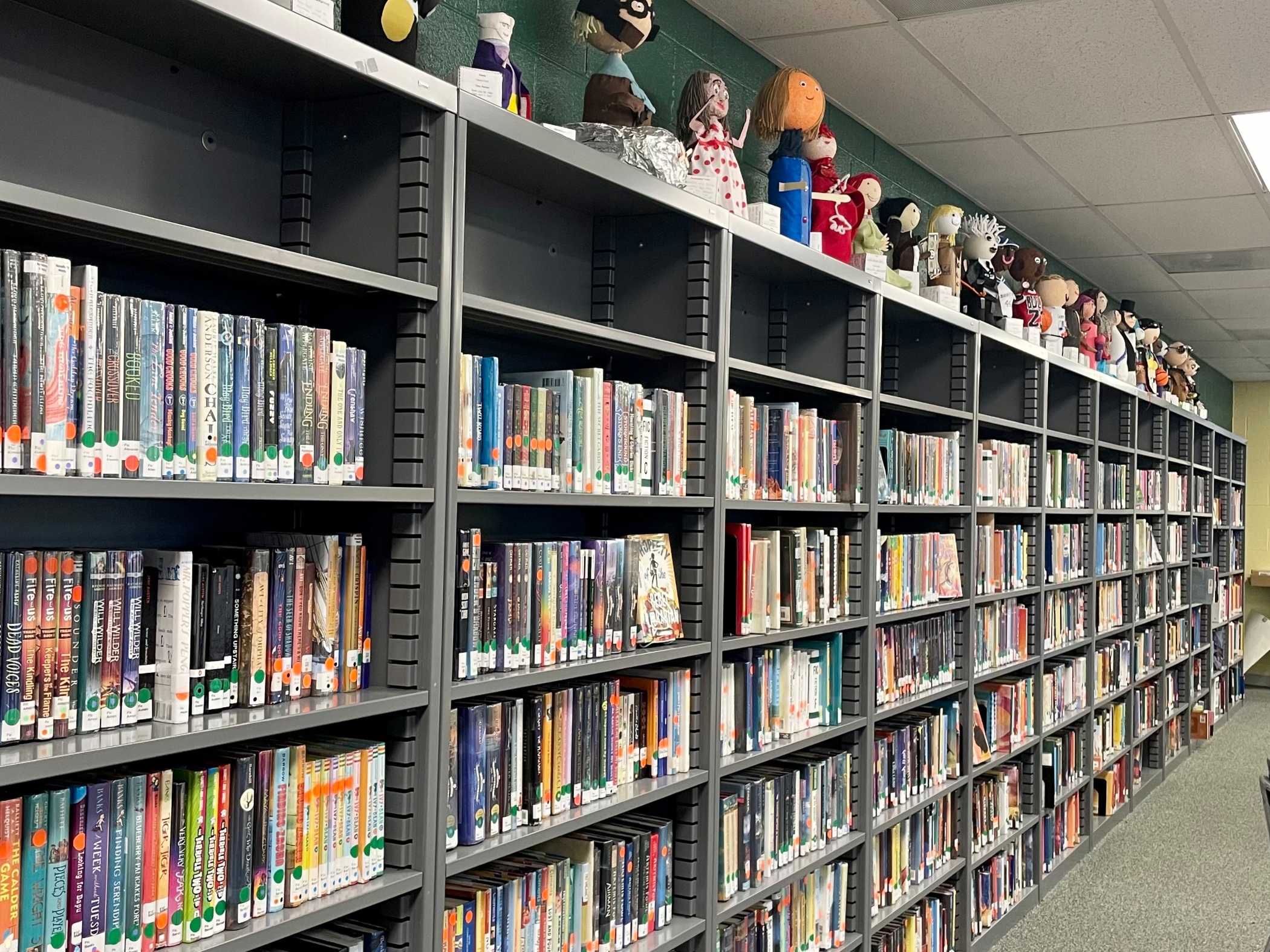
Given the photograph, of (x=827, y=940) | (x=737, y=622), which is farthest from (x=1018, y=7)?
(x=827, y=940)

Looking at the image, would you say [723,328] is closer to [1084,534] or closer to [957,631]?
[957,631]

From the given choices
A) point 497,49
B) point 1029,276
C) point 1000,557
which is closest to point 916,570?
point 1000,557

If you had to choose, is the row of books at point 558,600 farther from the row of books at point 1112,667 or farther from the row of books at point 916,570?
the row of books at point 1112,667

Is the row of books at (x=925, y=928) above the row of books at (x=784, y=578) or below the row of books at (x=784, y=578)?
below

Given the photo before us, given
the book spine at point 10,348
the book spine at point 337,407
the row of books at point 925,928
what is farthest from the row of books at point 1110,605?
the book spine at point 10,348

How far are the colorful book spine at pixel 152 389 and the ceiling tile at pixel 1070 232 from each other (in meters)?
4.18

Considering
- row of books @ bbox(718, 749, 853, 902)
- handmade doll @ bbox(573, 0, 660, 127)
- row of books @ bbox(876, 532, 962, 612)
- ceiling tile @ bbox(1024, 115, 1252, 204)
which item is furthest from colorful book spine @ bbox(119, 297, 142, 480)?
ceiling tile @ bbox(1024, 115, 1252, 204)

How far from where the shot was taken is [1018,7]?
283 centimetres

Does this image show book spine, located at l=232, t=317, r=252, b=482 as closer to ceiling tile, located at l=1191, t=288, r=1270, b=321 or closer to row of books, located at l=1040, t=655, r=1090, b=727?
row of books, located at l=1040, t=655, r=1090, b=727

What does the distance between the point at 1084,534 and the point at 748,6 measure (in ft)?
10.2

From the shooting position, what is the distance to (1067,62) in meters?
3.19

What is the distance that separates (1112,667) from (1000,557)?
179cm

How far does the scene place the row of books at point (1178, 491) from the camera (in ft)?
21.6

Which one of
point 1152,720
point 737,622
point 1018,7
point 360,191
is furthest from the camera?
point 1152,720
